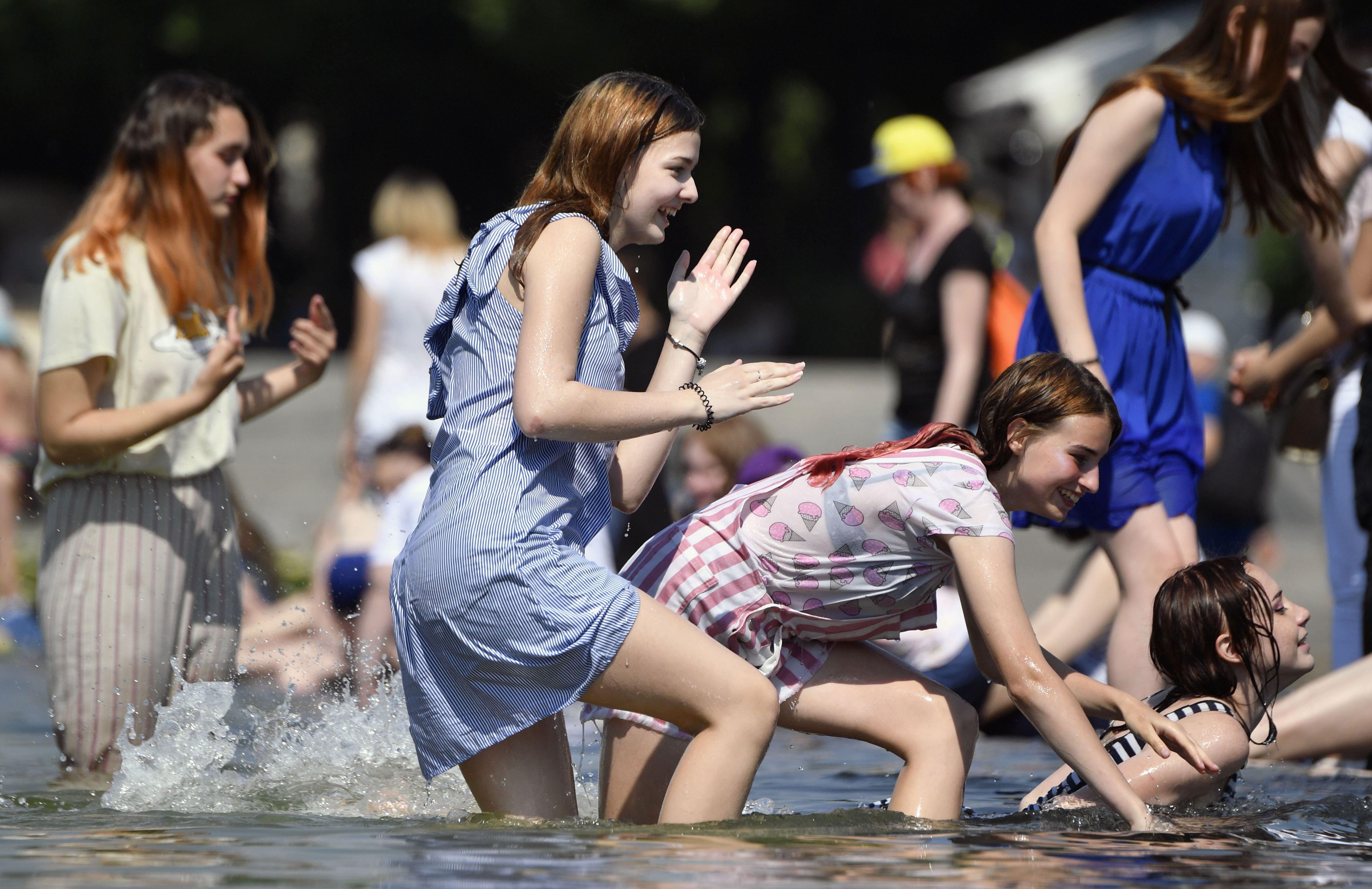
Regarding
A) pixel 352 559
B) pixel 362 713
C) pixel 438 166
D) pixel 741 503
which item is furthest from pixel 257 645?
pixel 438 166

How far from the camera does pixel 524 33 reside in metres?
21.3

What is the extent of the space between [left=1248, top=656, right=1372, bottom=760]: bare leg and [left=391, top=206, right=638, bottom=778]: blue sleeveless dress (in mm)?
2042

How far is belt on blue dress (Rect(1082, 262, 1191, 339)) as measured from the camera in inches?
187

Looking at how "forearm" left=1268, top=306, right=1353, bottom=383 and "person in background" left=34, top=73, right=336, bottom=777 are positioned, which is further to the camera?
"forearm" left=1268, top=306, right=1353, bottom=383

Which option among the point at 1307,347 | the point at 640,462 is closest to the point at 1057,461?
the point at 640,462

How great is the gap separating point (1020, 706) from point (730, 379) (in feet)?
3.07

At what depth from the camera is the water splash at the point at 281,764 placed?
13.9ft

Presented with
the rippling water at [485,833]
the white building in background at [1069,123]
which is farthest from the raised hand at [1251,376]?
the white building in background at [1069,123]

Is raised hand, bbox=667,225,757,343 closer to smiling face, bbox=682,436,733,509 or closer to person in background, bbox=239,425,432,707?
person in background, bbox=239,425,432,707

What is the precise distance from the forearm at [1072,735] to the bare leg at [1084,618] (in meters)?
1.98

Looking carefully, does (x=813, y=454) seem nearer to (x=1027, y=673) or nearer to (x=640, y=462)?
(x=640, y=462)

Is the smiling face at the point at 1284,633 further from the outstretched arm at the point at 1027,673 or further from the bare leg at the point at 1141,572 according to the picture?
the outstretched arm at the point at 1027,673

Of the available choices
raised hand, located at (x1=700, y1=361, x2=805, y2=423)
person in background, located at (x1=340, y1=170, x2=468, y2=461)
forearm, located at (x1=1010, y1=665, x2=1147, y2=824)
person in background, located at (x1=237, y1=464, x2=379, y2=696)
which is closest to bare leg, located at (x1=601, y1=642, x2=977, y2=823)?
forearm, located at (x1=1010, y1=665, x2=1147, y2=824)

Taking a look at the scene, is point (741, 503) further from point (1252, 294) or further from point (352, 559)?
point (1252, 294)
